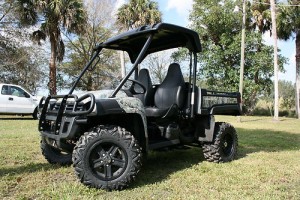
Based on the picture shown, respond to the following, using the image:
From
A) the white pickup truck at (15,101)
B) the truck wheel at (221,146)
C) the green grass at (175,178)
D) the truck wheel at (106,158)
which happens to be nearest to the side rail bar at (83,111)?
the truck wheel at (106,158)

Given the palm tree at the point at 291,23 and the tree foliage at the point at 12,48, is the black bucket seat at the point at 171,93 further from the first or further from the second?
the palm tree at the point at 291,23

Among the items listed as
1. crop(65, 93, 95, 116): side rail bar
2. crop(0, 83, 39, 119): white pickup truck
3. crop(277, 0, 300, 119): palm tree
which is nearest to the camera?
crop(65, 93, 95, 116): side rail bar

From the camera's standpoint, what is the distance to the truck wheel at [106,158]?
4.04 m

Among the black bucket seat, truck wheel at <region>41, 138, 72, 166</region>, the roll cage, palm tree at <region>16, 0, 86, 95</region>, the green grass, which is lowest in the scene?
the green grass

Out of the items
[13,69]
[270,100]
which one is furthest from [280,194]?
[270,100]

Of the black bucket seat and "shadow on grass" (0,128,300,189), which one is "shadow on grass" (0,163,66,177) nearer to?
"shadow on grass" (0,128,300,189)

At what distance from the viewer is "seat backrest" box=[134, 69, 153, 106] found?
5678 mm

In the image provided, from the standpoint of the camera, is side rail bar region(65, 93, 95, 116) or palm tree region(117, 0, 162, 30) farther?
palm tree region(117, 0, 162, 30)

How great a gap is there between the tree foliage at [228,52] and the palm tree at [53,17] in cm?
1002

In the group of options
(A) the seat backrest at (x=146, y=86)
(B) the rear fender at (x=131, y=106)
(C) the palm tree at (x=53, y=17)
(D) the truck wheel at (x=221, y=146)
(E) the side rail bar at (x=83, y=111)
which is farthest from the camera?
(C) the palm tree at (x=53, y=17)

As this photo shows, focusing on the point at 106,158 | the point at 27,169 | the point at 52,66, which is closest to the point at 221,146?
the point at 106,158

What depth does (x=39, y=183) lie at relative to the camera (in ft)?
14.5

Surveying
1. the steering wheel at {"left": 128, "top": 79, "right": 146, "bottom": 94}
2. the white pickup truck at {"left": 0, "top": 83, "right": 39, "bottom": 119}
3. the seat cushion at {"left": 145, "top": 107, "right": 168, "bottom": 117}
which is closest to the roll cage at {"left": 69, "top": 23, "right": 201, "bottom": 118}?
the steering wheel at {"left": 128, "top": 79, "right": 146, "bottom": 94}

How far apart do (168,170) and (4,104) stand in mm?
12278
